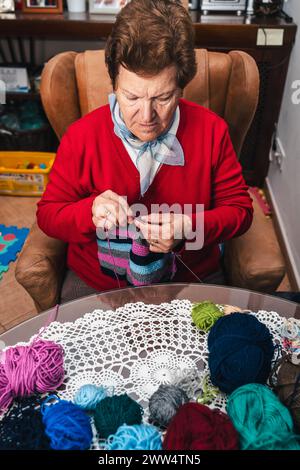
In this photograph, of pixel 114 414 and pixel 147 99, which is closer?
pixel 114 414

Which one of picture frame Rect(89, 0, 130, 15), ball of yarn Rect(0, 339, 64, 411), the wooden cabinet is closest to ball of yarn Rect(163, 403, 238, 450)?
ball of yarn Rect(0, 339, 64, 411)

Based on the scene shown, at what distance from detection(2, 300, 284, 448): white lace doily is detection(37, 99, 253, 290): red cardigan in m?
0.26

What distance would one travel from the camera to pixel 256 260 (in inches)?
50.0

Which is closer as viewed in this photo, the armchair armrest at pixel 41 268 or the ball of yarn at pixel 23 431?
the ball of yarn at pixel 23 431

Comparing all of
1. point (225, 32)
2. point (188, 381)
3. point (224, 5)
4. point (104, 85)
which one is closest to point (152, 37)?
point (104, 85)

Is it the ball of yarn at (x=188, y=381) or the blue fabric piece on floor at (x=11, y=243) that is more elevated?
the ball of yarn at (x=188, y=381)

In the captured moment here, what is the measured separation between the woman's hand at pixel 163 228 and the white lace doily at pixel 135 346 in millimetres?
158

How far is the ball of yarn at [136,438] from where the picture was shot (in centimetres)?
77

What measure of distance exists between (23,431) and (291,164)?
1828 millimetres

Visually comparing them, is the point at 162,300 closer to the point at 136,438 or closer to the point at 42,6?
the point at 136,438

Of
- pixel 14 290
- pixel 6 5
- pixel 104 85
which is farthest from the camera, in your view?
pixel 6 5

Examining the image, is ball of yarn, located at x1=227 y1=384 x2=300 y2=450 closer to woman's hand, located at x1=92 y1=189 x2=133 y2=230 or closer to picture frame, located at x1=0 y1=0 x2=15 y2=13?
woman's hand, located at x1=92 y1=189 x2=133 y2=230

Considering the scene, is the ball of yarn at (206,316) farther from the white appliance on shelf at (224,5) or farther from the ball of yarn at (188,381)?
the white appliance on shelf at (224,5)

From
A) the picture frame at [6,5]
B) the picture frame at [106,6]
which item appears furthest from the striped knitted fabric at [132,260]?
the picture frame at [6,5]
